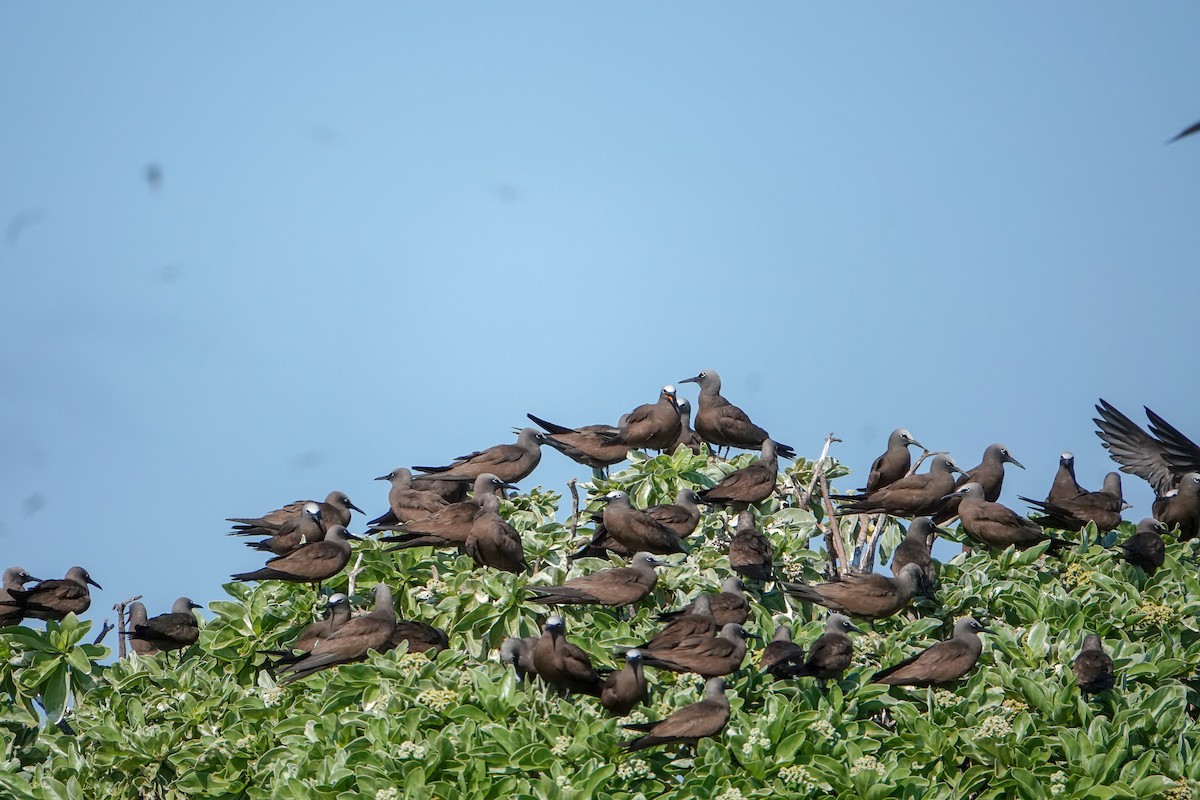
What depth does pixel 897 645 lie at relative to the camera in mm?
11422

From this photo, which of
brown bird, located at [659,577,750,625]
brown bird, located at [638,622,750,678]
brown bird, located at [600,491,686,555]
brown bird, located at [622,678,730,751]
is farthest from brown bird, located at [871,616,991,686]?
brown bird, located at [600,491,686,555]

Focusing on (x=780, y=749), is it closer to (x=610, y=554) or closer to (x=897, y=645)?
(x=897, y=645)

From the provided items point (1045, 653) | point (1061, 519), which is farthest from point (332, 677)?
point (1061, 519)

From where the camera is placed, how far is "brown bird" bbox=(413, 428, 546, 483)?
1561 cm

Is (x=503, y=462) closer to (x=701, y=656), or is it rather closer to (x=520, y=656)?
(x=520, y=656)

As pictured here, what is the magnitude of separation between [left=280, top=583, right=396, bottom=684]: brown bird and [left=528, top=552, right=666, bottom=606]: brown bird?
1279 mm

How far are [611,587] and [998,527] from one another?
4463mm

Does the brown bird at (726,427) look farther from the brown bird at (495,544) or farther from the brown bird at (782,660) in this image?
the brown bird at (782,660)

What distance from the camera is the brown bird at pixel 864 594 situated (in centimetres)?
1193

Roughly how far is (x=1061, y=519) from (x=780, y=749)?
20.1 feet

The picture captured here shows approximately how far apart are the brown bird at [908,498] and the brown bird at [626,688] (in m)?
4.86

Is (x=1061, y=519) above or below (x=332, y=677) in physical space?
above

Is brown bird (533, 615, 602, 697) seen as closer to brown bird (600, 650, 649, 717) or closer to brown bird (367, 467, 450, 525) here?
brown bird (600, 650, 649, 717)

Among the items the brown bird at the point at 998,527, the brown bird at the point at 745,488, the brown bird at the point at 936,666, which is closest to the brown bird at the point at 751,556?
the brown bird at the point at 745,488
